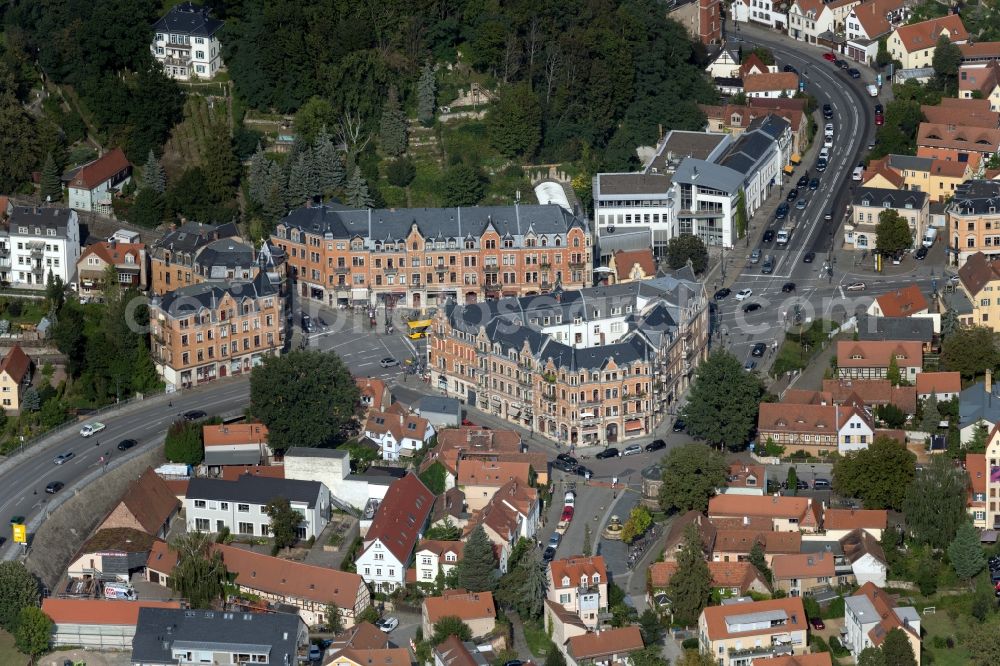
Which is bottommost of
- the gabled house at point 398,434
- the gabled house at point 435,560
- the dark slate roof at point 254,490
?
the gabled house at point 435,560

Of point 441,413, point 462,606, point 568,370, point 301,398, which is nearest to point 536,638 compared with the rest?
point 462,606

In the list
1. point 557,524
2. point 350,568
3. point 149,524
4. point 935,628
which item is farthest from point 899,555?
point 149,524

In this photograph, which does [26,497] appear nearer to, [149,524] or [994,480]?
[149,524]

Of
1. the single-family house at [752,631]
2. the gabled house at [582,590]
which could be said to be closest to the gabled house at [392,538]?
the gabled house at [582,590]

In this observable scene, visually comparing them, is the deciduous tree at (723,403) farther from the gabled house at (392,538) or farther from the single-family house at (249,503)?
the single-family house at (249,503)

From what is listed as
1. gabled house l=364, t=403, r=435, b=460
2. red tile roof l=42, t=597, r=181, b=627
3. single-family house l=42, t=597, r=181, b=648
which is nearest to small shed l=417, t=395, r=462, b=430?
gabled house l=364, t=403, r=435, b=460

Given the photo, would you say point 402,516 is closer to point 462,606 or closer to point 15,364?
point 462,606
